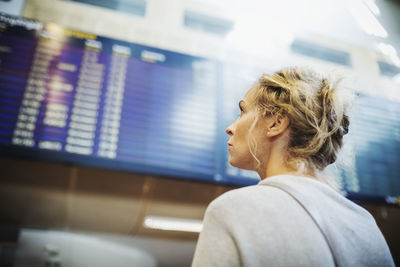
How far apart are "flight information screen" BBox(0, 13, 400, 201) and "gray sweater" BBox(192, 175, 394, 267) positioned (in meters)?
0.85

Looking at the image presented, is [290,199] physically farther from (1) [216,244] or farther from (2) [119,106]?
(2) [119,106]

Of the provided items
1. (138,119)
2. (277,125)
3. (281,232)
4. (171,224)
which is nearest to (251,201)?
(281,232)

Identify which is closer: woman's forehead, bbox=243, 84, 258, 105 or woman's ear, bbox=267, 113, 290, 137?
woman's ear, bbox=267, 113, 290, 137

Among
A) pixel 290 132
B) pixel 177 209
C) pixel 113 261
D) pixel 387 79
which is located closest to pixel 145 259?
pixel 113 261

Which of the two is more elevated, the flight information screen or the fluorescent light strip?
the flight information screen

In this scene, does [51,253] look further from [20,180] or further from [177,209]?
[177,209]

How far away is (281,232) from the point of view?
2.06 ft

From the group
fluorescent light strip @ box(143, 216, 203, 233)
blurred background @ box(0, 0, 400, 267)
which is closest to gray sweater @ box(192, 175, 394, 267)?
blurred background @ box(0, 0, 400, 267)

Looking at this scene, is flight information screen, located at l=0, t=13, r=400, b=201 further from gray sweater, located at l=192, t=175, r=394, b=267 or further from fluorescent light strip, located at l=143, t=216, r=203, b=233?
gray sweater, located at l=192, t=175, r=394, b=267

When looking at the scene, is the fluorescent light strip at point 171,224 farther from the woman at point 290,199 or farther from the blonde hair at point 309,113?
the blonde hair at point 309,113

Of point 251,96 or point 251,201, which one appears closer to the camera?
point 251,201

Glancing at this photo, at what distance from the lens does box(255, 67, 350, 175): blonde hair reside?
84 cm

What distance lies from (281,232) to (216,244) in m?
0.14

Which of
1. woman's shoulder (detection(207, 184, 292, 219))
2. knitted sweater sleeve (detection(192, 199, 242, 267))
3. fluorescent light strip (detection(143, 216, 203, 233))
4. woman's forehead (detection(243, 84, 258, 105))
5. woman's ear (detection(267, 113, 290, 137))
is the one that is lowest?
fluorescent light strip (detection(143, 216, 203, 233))
